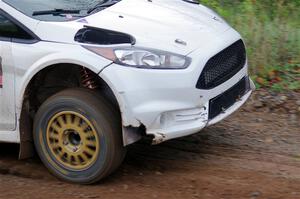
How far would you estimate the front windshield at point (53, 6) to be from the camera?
4719 mm

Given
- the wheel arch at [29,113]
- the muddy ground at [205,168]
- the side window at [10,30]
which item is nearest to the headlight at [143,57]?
the wheel arch at [29,113]

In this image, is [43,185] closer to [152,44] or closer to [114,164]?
[114,164]

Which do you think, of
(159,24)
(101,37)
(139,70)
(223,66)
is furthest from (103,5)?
(223,66)

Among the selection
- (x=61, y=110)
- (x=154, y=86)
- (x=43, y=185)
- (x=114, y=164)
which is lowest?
(x=43, y=185)

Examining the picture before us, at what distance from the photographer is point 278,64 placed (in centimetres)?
697

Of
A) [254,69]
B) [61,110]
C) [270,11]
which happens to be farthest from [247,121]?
[270,11]

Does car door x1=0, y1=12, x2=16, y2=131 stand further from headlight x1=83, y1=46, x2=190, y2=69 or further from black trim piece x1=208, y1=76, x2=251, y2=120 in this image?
black trim piece x1=208, y1=76, x2=251, y2=120

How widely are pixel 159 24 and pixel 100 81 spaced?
0.74 metres

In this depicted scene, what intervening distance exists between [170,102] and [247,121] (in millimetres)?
1923

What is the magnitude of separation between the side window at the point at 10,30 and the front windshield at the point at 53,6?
0.48ft

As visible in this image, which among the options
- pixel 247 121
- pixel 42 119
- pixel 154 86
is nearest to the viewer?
pixel 154 86

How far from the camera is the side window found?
4.61 m

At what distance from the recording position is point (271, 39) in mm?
7293

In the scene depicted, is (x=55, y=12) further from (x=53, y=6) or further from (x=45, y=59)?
(x=45, y=59)
